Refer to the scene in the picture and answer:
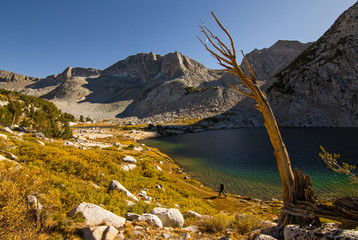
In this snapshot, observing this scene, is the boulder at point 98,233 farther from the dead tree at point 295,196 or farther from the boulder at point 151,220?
the dead tree at point 295,196

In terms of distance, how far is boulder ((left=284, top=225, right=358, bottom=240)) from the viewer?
130 inches

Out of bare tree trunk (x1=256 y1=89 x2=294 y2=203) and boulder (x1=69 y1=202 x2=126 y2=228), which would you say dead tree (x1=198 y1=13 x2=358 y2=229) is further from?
boulder (x1=69 y1=202 x2=126 y2=228)

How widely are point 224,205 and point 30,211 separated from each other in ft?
50.0

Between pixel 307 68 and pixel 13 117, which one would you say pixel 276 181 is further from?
pixel 307 68

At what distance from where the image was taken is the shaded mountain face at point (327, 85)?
90.7 m

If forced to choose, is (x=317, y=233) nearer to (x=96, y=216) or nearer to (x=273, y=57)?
(x=96, y=216)

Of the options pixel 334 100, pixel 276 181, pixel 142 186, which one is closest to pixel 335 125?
pixel 334 100

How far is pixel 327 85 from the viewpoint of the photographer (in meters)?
98.0

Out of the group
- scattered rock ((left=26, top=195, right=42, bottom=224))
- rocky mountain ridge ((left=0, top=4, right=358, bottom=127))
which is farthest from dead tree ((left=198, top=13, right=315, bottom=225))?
rocky mountain ridge ((left=0, top=4, right=358, bottom=127))

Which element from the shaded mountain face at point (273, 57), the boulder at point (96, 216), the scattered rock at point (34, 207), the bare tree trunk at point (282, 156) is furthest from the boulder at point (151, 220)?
the shaded mountain face at point (273, 57)

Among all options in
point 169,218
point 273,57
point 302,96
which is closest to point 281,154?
point 169,218

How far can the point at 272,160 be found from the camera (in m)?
31.6

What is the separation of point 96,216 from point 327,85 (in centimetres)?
13205

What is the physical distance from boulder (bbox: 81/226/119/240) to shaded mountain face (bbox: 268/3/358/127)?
115 meters
